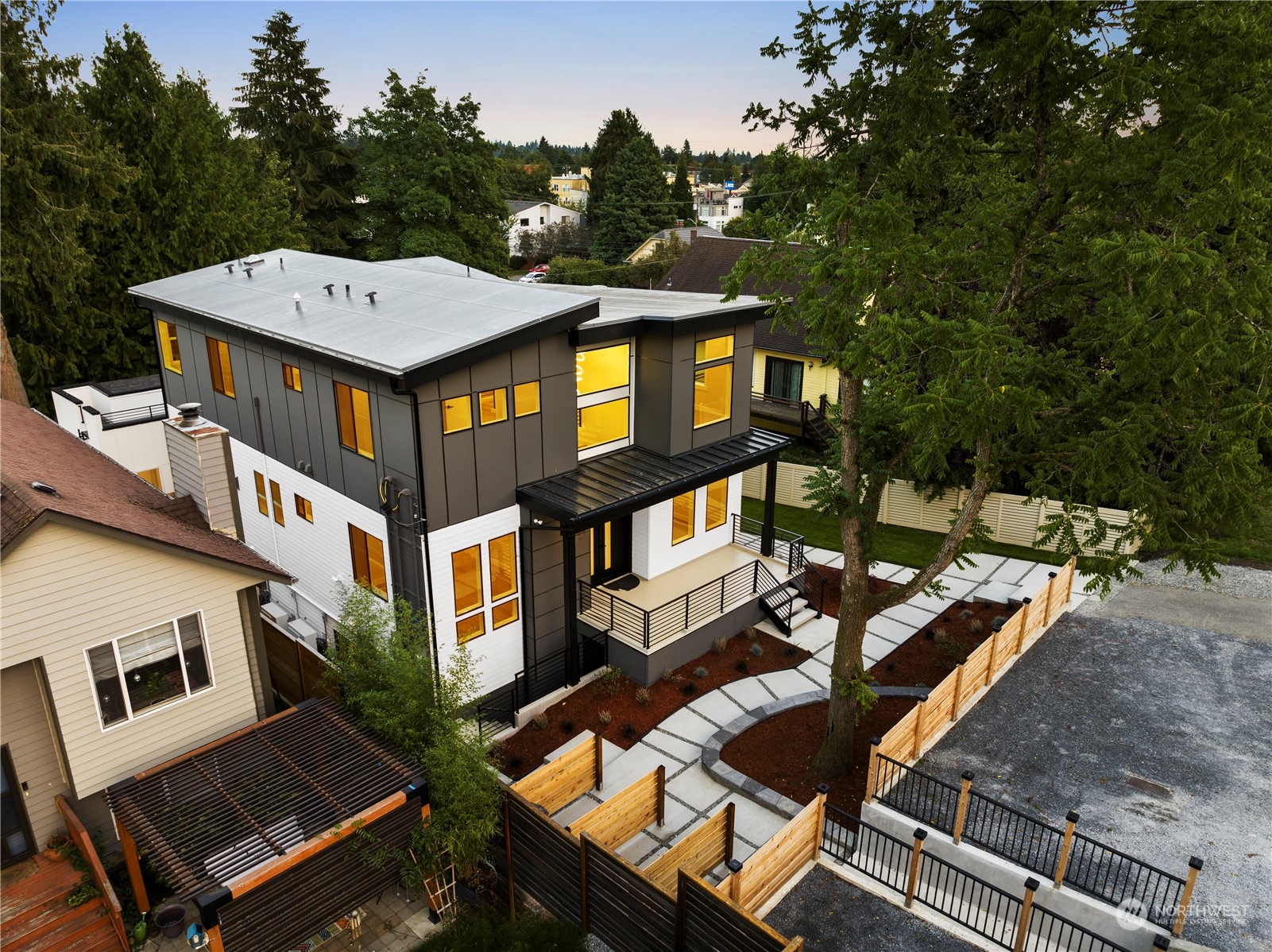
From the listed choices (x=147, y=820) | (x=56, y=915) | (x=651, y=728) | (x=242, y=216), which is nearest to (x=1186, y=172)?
(x=651, y=728)

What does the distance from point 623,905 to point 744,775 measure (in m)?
4.39

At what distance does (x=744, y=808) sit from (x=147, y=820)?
856 centimetres

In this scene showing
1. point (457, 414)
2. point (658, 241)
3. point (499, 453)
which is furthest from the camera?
point (658, 241)

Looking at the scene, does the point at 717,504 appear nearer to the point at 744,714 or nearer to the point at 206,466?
the point at 744,714

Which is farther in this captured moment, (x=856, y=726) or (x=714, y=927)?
(x=856, y=726)

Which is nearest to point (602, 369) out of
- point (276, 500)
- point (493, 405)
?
point (493, 405)

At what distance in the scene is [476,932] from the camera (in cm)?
1083

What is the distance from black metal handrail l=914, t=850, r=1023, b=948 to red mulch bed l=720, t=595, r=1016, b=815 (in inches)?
75.5

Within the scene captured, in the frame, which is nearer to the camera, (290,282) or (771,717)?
(771,717)

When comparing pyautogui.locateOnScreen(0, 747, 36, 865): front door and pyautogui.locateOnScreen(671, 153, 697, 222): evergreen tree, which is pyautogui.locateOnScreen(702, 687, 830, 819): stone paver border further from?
pyautogui.locateOnScreen(671, 153, 697, 222): evergreen tree

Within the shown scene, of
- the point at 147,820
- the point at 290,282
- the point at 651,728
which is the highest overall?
the point at 290,282

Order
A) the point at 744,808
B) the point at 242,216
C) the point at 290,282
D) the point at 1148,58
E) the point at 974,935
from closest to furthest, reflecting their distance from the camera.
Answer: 1. the point at 1148,58
2. the point at 974,935
3. the point at 744,808
4. the point at 290,282
5. the point at 242,216

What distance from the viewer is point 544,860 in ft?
35.8

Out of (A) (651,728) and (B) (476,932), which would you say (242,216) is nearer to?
(A) (651,728)
